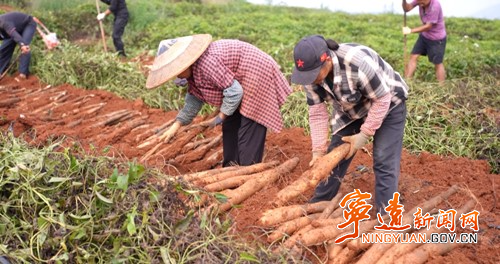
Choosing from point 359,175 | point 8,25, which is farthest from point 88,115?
point 359,175

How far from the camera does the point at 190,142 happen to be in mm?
4590

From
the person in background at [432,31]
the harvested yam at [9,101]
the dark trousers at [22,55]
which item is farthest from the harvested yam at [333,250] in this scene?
the dark trousers at [22,55]

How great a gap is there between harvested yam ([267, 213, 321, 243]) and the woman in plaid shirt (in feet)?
3.39

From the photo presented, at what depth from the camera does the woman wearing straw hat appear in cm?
339

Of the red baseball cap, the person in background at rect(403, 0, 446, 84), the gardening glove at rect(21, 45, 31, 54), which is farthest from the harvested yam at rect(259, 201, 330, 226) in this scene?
the gardening glove at rect(21, 45, 31, 54)

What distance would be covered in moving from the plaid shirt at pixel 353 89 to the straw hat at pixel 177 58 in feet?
2.61

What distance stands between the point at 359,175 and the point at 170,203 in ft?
6.18

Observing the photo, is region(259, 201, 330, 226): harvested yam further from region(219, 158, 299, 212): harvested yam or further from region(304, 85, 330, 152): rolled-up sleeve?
region(304, 85, 330, 152): rolled-up sleeve

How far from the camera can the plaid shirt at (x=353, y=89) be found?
2854 millimetres

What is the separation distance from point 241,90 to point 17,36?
18.5 feet

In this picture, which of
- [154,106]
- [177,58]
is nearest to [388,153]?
[177,58]

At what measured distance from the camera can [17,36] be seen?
7.76 m

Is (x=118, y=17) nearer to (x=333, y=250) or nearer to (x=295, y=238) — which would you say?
(x=295, y=238)

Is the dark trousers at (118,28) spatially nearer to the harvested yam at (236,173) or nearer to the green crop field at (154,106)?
the green crop field at (154,106)
